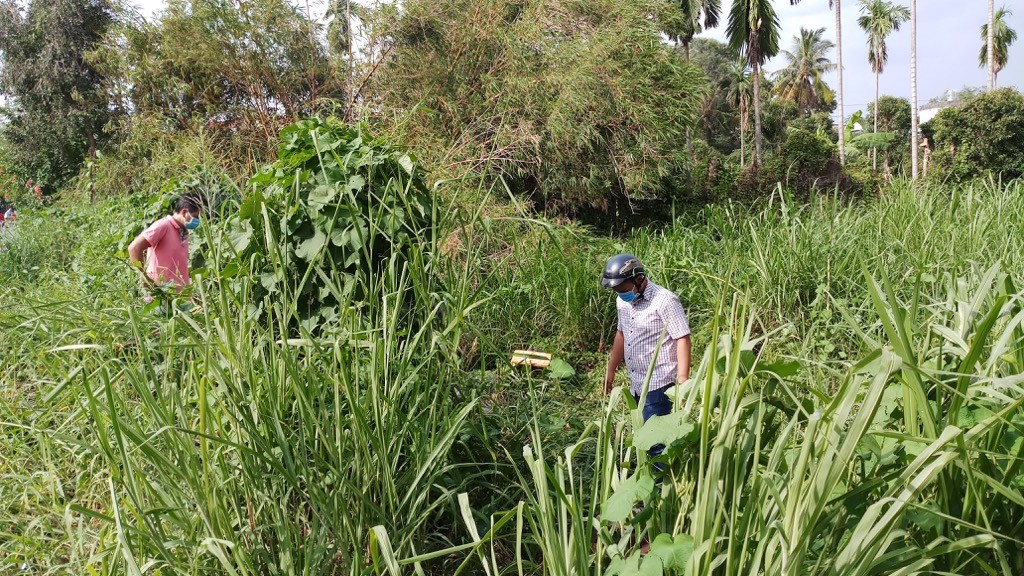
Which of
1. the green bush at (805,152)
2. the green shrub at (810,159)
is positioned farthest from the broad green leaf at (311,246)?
the green bush at (805,152)

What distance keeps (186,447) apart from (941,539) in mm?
1693

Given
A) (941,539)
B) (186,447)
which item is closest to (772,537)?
(941,539)

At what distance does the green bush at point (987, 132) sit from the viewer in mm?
22297

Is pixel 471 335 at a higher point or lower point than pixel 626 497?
lower

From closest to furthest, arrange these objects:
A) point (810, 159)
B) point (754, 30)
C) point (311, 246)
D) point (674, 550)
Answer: point (674, 550)
point (311, 246)
point (810, 159)
point (754, 30)

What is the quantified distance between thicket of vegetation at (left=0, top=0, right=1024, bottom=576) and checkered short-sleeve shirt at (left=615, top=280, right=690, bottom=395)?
17.8 inches

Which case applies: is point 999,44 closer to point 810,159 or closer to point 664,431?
point 810,159

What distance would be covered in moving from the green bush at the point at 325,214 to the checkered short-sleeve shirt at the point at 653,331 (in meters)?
1.37

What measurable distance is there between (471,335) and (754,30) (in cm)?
2564

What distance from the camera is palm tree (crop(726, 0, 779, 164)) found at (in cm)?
2516

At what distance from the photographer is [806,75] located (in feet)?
153

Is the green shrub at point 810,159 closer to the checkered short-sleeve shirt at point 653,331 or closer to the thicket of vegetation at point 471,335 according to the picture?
the thicket of vegetation at point 471,335

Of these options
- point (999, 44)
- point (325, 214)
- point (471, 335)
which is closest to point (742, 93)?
point (999, 44)

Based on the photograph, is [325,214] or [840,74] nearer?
[325,214]
